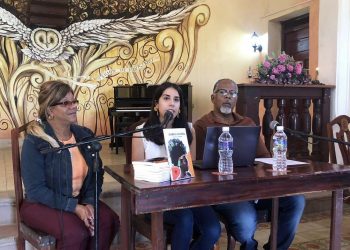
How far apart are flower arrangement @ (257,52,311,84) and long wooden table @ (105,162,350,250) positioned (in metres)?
1.55

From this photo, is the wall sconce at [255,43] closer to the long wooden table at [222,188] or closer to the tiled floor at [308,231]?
the tiled floor at [308,231]

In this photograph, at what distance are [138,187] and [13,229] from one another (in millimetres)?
1298

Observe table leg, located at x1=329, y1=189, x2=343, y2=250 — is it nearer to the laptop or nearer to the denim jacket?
the laptop

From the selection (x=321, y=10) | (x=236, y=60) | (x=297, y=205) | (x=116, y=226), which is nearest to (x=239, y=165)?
(x=297, y=205)

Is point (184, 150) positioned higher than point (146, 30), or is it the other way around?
point (146, 30)

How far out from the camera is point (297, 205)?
2.17 meters

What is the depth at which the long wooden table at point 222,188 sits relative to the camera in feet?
4.94

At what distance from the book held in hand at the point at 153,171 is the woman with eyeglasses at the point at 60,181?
0.84 feet

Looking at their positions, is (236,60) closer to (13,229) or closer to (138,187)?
(13,229)

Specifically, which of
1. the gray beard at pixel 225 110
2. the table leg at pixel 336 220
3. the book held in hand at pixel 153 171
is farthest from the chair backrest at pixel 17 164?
the table leg at pixel 336 220

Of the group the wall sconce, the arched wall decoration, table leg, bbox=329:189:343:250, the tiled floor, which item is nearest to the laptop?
table leg, bbox=329:189:343:250

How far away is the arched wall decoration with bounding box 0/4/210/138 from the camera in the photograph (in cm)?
534

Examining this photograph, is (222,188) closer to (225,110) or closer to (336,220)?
(336,220)

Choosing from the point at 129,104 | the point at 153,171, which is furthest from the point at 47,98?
the point at 129,104
